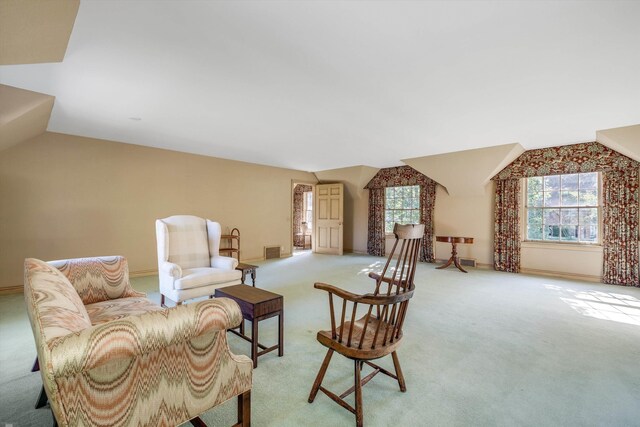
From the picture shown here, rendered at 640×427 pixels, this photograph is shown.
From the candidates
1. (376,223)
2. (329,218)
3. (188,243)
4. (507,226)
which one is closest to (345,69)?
(188,243)

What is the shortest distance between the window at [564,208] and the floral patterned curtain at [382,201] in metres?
1.88

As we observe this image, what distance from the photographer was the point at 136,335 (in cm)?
99

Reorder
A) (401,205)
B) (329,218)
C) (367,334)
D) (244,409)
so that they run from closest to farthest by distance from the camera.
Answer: (244,409) → (367,334) → (401,205) → (329,218)

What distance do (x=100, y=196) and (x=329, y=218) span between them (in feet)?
Answer: 16.9

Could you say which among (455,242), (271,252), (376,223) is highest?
(376,223)

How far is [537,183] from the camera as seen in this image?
5625 millimetres

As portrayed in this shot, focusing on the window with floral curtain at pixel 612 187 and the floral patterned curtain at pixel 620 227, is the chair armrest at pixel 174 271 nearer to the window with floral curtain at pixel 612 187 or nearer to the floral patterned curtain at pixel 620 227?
the window with floral curtain at pixel 612 187

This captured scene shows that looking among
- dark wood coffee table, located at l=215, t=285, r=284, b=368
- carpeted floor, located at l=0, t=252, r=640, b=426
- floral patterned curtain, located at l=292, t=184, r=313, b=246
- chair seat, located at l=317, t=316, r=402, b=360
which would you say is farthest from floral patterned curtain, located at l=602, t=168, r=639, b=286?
floral patterned curtain, located at l=292, t=184, r=313, b=246

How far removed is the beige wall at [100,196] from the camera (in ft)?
13.2

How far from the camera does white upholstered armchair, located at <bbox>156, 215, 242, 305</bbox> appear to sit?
9.87 feet

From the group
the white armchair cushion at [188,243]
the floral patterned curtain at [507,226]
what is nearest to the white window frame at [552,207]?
the floral patterned curtain at [507,226]

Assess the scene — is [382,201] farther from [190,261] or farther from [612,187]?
[190,261]

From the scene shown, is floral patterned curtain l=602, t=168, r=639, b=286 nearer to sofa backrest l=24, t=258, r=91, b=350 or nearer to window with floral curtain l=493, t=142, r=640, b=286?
window with floral curtain l=493, t=142, r=640, b=286

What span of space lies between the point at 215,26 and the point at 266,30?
0.34 m
